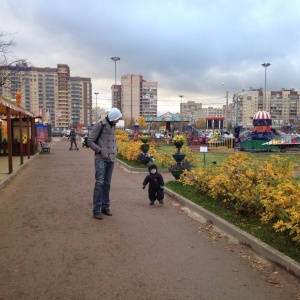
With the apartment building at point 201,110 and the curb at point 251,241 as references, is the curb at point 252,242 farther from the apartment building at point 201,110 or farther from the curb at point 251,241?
the apartment building at point 201,110

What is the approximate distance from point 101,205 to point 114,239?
4.58 ft

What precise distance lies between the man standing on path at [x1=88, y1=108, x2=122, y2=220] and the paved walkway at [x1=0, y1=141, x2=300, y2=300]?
0.44 metres

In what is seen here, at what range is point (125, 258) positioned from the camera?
440cm

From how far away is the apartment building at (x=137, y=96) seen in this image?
8138cm

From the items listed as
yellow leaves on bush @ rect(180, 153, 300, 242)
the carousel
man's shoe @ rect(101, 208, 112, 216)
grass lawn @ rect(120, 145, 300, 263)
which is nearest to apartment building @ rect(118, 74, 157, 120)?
the carousel

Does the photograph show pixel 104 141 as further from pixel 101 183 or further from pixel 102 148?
pixel 101 183

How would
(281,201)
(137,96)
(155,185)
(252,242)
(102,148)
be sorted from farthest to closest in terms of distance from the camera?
(137,96) → (155,185) → (102,148) → (281,201) → (252,242)

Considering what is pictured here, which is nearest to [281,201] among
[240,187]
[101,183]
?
[240,187]

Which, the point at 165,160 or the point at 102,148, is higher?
the point at 102,148

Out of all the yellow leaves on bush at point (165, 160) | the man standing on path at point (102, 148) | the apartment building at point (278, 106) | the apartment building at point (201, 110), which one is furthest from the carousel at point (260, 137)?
the apartment building at point (201, 110)

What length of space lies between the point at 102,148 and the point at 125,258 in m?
2.26

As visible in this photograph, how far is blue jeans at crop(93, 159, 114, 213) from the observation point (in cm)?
613

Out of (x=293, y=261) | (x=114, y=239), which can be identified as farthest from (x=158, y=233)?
(x=293, y=261)

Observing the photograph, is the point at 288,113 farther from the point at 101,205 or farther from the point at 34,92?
the point at 101,205
